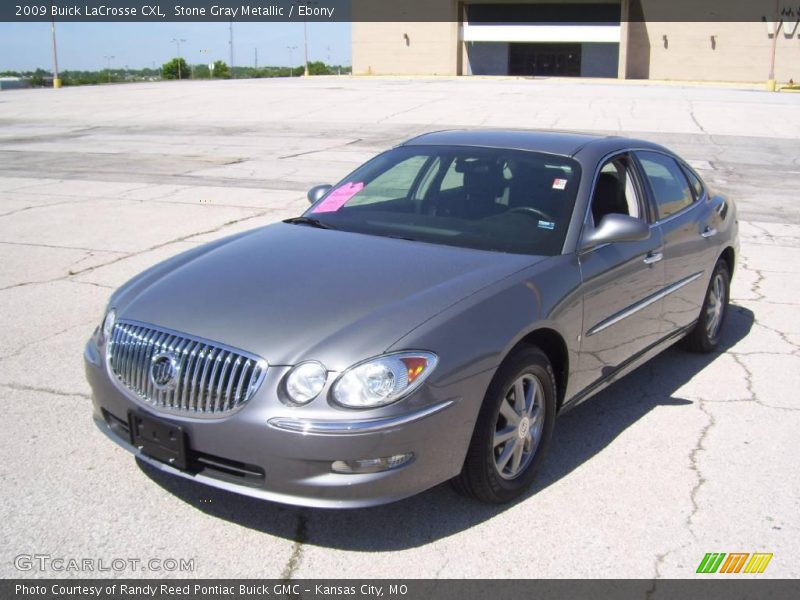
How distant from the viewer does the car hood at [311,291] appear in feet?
11.0

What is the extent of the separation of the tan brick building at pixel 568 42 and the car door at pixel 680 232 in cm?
5853

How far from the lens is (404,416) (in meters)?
3.21

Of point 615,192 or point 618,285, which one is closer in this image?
point 618,285

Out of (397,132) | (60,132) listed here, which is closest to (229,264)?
(397,132)

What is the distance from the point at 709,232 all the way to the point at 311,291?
322 cm

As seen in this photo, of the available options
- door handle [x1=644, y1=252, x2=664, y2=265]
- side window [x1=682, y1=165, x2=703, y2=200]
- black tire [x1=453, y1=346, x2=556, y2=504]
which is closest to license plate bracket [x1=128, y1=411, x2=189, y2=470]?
black tire [x1=453, y1=346, x2=556, y2=504]

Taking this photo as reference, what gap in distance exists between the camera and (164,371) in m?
3.44

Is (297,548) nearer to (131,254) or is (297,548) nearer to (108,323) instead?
(108,323)

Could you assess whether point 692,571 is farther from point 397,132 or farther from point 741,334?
point 397,132

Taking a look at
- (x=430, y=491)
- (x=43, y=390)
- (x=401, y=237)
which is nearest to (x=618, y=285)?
(x=401, y=237)

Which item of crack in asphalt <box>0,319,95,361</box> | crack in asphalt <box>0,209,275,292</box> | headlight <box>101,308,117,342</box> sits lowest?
crack in asphalt <box>0,319,95,361</box>

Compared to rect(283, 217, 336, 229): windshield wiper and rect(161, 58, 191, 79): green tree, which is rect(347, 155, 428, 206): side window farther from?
rect(161, 58, 191, 79): green tree

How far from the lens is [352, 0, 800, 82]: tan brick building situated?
6288cm

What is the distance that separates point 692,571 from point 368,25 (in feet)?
243
